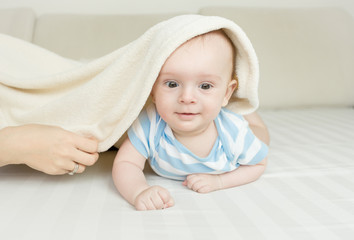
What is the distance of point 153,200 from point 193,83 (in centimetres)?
27

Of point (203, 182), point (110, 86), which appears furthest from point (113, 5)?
point (203, 182)

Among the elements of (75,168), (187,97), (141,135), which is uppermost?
(187,97)

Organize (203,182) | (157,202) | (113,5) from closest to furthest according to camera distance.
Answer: (157,202), (203,182), (113,5)

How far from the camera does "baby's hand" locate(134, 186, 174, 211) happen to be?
92 centimetres

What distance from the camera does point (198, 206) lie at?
0.93 meters

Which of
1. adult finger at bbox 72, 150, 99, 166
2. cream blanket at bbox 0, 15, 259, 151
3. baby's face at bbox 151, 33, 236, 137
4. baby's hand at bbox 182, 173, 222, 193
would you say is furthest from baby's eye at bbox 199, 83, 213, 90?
adult finger at bbox 72, 150, 99, 166

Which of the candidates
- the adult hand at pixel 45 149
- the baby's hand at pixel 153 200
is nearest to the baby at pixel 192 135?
the baby's hand at pixel 153 200

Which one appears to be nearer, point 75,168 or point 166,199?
point 166,199

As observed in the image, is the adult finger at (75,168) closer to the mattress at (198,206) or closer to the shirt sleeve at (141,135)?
the mattress at (198,206)

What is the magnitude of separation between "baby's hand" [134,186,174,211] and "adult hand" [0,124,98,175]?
22 cm

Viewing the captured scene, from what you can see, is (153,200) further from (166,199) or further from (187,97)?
(187,97)

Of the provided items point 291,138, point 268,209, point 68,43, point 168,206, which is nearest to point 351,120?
point 291,138

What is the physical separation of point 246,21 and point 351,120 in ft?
2.15

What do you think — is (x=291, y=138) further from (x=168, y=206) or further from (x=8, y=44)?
(x=8, y=44)
